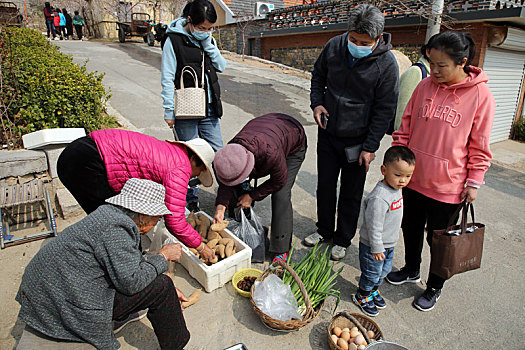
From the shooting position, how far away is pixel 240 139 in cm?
247

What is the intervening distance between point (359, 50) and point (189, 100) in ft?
5.37

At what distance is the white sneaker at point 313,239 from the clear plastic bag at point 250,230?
1.92 ft

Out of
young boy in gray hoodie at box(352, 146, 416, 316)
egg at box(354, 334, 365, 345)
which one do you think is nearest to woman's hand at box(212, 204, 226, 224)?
young boy in gray hoodie at box(352, 146, 416, 316)

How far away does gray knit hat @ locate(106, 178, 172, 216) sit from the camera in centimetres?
175

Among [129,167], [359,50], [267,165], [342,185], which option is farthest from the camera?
[342,185]

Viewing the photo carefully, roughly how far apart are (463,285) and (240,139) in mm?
2424

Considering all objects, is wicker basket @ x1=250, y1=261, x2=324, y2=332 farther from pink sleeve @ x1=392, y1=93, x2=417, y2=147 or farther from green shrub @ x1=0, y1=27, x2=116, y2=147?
green shrub @ x1=0, y1=27, x2=116, y2=147

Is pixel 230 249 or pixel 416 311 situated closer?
pixel 416 311

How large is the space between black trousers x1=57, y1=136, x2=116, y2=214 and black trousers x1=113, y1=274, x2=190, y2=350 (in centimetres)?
86

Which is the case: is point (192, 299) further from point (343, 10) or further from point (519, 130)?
point (343, 10)

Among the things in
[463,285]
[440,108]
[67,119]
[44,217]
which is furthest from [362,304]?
[67,119]

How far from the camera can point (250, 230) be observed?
9.93ft

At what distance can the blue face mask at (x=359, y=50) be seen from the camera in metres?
2.63

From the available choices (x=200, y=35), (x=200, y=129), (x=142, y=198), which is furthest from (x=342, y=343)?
(x=200, y=35)
